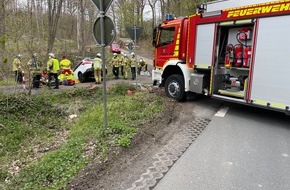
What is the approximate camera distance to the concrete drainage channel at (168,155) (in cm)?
351

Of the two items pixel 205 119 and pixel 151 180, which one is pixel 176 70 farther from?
pixel 151 180

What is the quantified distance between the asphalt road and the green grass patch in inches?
51.3

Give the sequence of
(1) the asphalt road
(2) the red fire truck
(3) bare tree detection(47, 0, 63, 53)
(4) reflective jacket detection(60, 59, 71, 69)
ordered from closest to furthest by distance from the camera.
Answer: (1) the asphalt road
(2) the red fire truck
(4) reflective jacket detection(60, 59, 71, 69)
(3) bare tree detection(47, 0, 63, 53)

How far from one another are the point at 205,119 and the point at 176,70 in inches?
107

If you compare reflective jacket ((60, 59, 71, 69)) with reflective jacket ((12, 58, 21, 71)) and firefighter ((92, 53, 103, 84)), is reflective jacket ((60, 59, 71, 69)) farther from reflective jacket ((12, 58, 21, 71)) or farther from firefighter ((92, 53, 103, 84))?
reflective jacket ((12, 58, 21, 71))

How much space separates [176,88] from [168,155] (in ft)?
Answer: 14.3

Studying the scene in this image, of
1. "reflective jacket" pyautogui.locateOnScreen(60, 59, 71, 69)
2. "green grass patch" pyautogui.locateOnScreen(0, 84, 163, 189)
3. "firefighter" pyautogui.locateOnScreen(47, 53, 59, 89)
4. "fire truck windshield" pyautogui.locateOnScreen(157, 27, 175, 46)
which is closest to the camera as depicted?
"green grass patch" pyautogui.locateOnScreen(0, 84, 163, 189)

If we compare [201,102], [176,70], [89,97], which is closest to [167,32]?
[176,70]

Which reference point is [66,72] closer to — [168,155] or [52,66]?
[52,66]

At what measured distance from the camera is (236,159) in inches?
168

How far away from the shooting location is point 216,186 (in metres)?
3.43

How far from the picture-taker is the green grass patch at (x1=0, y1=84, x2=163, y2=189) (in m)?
3.90

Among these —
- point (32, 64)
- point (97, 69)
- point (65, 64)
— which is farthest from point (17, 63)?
point (97, 69)

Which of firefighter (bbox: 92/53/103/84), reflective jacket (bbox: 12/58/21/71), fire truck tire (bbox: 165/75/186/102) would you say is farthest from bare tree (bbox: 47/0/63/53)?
fire truck tire (bbox: 165/75/186/102)
